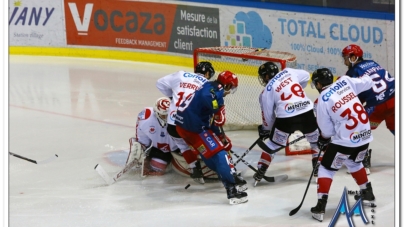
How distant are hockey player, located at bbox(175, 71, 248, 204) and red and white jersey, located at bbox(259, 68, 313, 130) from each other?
39 cm

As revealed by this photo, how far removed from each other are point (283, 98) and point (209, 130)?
2.23ft

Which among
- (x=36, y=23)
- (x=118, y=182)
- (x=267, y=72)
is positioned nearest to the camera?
(x=267, y=72)

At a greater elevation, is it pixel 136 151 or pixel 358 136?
pixel 358 136

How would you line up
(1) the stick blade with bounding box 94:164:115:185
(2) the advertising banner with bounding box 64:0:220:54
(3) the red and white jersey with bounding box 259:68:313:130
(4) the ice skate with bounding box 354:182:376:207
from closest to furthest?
(4) the ice skate with bounding box 354:182:376:207, (3) the red and white jersey with bounding box 259:68:313:130, (1) the stick blade with bounding box 94:164:115:185, (2) the advertising banner with bounding box 64:0:220:54

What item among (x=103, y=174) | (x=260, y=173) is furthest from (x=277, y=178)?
(x=103, y=174)

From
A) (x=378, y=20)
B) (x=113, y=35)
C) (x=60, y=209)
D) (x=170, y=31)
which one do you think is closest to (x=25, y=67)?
(x=113, y=35)

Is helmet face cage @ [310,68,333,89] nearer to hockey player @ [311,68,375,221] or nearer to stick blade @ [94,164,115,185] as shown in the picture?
hockey player @ [311,68,375,221]

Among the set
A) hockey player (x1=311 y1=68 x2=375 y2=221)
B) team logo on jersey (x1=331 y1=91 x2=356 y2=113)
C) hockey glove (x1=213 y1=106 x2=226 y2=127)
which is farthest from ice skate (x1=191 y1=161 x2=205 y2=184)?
team logo on jersey (x1=331 y1=91 x2=356 y2=113)

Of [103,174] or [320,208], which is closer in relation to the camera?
[320,208]

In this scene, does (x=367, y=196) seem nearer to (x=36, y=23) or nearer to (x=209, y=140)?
(x=209, y=140)

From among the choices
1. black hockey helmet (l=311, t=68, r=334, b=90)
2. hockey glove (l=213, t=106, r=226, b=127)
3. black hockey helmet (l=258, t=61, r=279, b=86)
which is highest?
black hockey helmet (l=311, t=68, r=334, b=90)

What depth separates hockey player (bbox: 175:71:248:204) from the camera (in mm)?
5750

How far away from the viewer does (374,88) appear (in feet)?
21.0
